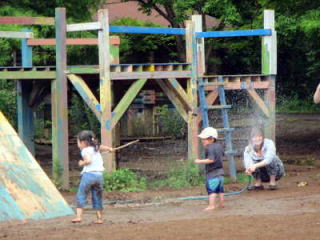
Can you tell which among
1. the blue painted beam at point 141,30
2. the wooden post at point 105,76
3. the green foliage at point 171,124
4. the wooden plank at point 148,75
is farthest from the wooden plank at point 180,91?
the green foliage at point 171,124

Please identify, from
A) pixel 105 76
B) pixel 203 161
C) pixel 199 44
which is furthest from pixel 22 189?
pixel 199 44

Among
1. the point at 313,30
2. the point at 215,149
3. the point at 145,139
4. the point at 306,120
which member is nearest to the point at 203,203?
the point at 215,149

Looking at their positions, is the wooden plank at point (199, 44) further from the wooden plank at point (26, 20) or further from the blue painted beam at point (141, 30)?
the wooden plank at point (26, 20)

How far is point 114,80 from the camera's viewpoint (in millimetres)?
15133

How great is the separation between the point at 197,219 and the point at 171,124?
1548cm

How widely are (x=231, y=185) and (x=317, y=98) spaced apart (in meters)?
5.02

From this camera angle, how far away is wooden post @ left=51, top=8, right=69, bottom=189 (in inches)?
539

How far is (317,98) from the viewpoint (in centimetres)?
944

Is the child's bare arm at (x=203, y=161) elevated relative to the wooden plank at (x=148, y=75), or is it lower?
lower

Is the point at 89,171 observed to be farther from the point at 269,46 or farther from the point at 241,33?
the point at 269,46

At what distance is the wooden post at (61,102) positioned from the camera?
1370 cm

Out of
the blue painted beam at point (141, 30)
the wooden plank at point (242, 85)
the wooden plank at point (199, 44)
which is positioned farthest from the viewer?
the wooden plank at point (199, 44)

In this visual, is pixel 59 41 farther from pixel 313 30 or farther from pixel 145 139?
pixel 145 139

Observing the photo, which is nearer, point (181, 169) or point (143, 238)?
point (143, 238)
